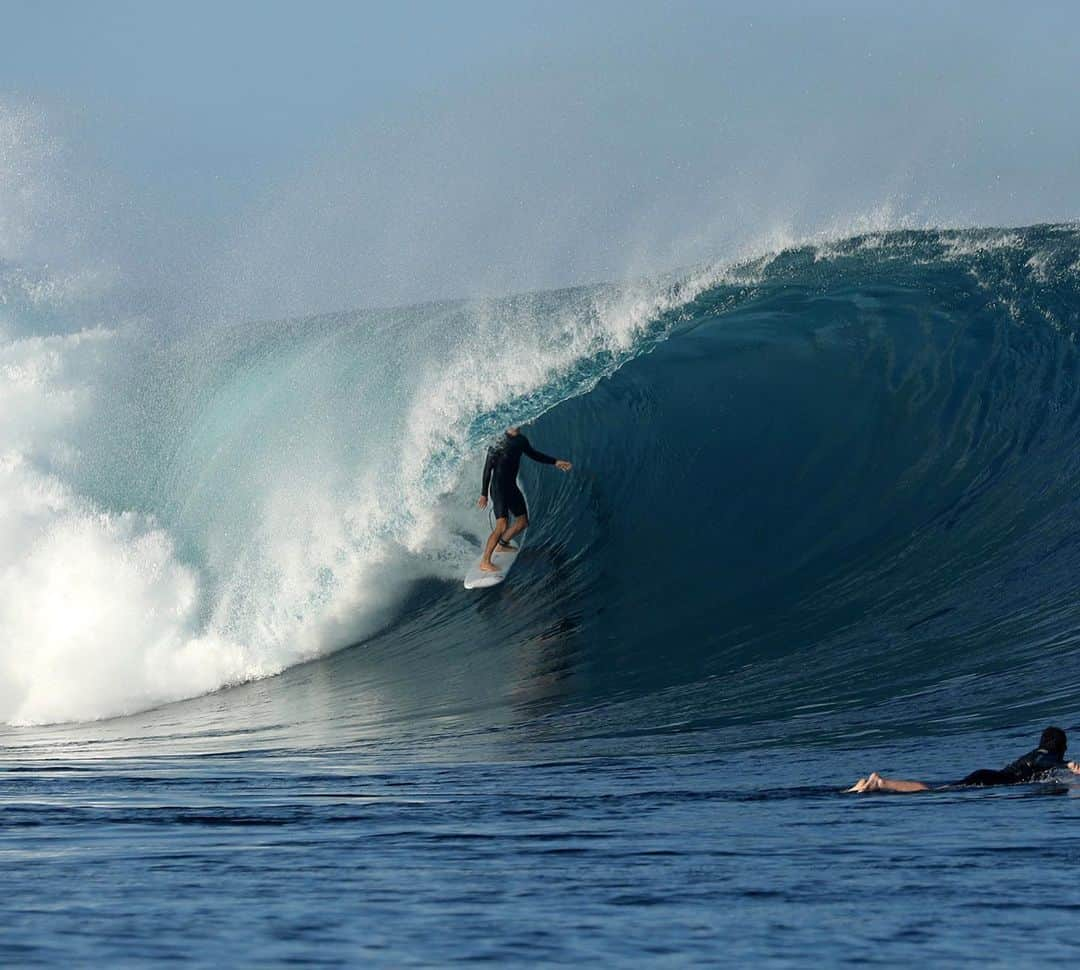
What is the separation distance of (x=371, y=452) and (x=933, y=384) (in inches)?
222

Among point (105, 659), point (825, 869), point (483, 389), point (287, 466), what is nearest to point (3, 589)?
point (105, 659)

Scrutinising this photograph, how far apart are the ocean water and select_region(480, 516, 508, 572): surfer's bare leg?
0.22m

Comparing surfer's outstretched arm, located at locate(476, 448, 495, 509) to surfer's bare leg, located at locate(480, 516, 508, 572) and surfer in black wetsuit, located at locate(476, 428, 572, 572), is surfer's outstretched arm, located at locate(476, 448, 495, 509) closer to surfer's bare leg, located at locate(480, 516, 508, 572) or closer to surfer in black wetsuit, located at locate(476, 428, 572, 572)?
surfer in black wetsuit, located at locate(476, 428, 572, 572)

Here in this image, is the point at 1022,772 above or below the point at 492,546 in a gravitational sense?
below

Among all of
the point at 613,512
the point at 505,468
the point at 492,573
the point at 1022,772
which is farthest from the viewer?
the point at 613,512

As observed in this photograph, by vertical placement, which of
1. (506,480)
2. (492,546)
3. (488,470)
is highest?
(488,470)

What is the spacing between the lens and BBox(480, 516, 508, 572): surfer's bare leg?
12891 mm

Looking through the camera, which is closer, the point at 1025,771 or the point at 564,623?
the point at 1025,771

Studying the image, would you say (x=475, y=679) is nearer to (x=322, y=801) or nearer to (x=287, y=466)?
(x=322, y=801)

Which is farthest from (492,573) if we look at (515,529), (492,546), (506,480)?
(506,480)

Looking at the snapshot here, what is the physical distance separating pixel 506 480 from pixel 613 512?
1339mm

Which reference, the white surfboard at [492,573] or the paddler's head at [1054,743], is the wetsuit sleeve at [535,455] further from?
the paddler's head at [1054,743]

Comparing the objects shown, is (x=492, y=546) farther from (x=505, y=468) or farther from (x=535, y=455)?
(x=535, y=455)

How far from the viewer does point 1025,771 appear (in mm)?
6402
